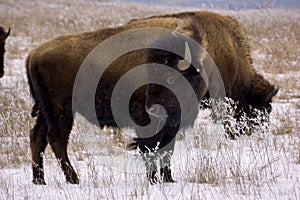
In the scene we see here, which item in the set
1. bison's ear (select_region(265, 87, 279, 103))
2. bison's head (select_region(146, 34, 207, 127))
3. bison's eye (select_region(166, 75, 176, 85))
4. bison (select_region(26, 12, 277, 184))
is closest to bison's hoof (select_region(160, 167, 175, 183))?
bison (select_region(26, 12, 277, 184))

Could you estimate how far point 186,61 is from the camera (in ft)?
15.3

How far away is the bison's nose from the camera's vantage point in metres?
4.53

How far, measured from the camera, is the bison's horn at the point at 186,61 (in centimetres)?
461

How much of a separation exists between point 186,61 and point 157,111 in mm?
579

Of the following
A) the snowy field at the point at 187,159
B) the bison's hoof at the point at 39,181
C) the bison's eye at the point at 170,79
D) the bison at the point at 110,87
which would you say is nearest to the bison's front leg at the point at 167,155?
the bison at the point at 110,87

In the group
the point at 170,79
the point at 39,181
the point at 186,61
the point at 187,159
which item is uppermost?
the point at 186,61

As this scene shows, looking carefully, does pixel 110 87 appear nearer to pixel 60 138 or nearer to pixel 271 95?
pixel 60 138

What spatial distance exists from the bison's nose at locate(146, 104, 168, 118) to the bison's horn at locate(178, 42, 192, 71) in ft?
1.51

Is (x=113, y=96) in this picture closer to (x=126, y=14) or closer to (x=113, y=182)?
(x=113, y=182)

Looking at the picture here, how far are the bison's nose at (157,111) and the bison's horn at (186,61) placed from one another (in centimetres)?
46

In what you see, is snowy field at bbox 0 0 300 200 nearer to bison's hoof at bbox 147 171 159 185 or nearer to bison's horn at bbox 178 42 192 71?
bison's hoof at bbox 147 171 159 185

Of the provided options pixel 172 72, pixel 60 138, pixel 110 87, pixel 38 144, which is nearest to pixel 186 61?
pixel 172 72

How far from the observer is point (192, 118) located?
5.12 meters

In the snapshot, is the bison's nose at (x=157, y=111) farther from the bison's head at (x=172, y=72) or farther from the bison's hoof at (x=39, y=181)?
the bison's hoof at (x=39, y=181)
